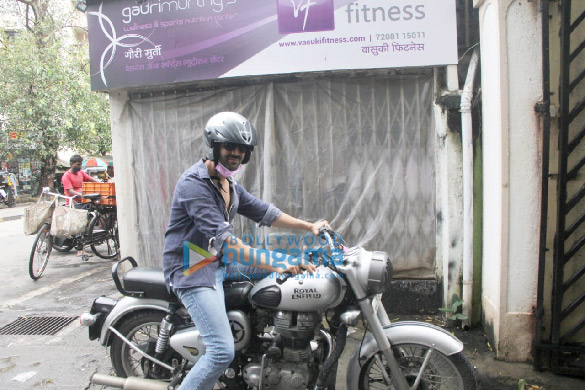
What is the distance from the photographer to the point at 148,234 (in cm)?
514

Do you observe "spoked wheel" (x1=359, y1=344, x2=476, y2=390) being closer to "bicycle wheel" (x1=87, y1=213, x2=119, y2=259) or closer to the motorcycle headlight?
the motorcycle headlight

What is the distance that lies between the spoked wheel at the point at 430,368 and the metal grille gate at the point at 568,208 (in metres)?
1.26

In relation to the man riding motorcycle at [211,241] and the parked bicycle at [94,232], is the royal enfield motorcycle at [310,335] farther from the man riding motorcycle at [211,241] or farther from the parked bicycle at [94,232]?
the parked bicycle at [94,232]

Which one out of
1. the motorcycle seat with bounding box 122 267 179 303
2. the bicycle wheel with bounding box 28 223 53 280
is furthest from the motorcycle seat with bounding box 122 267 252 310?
the bicycle wheel with bounding box 28 223 53 280

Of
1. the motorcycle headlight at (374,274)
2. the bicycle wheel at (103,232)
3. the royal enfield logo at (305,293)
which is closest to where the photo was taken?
the motorcycle headlight at (374,274)

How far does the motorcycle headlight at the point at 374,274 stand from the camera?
2.29m

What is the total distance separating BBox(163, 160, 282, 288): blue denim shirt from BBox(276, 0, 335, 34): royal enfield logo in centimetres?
226

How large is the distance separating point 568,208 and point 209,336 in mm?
2721

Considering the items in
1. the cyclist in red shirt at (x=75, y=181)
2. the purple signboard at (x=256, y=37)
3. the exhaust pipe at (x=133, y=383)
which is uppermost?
the purple signboard at (x=256, y=37)

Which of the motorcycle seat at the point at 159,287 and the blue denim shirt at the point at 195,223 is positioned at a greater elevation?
the blue denim shirt at the point at 195,223

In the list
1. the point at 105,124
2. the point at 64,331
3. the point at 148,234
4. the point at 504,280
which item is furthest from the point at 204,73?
the point at 105,124

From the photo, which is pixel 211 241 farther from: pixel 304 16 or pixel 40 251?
pixel 40 251

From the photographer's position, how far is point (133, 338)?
116 inches

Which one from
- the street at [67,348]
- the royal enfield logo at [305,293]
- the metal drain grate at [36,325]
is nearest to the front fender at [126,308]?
the street at [67,348]
